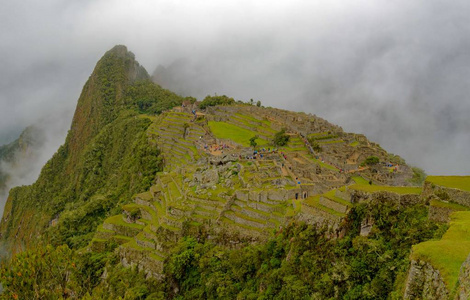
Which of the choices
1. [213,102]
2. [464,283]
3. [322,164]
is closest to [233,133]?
[322,164]

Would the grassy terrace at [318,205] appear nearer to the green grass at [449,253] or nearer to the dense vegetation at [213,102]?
the green grass at [449,253]

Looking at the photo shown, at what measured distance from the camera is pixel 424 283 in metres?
8.30

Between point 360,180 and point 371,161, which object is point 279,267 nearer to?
point 360,180

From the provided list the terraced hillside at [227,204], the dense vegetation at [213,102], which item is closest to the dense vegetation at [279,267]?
the terraced hillside at [227,204]

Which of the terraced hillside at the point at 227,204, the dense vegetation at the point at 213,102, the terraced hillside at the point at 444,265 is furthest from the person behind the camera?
the dense vegetation at the point at 213,102

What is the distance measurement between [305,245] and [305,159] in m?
22.8

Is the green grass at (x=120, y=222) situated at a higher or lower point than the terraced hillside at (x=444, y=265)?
lower

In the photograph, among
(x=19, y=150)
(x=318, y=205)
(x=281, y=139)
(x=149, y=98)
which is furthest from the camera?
(x=19, y=150)

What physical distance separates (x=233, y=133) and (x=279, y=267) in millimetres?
34905

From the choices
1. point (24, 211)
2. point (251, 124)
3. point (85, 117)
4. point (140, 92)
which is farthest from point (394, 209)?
point (85, 117)

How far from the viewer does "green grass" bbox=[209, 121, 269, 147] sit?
45.8 metres

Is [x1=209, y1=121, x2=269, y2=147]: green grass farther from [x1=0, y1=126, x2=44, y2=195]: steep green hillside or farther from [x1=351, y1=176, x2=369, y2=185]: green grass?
[x1=0, y1=126, x2=44, y2=195]: steep green hillside

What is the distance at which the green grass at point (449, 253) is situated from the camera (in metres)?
7.70

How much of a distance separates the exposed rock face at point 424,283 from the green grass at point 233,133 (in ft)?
116
